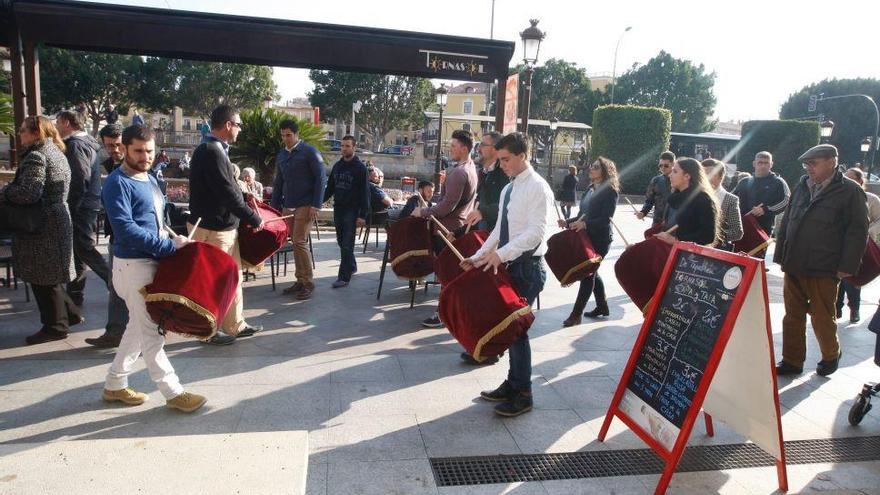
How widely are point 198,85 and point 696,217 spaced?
47.4 metres

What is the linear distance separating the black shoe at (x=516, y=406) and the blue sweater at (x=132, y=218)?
90.5 inches

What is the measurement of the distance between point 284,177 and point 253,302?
1.47m

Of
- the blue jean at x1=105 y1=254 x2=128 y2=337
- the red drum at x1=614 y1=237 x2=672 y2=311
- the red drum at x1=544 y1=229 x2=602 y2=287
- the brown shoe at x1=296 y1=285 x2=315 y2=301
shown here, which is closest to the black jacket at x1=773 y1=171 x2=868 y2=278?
the red drum at x1=614 y1=237 x2=672 y2=311

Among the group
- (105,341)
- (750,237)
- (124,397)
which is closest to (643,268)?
(750,237)

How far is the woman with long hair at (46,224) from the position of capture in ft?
14.0

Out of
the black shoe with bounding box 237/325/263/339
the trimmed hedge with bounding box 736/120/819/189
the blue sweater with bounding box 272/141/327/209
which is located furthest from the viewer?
the trimmed hedge with bounding box 736/120/819/189

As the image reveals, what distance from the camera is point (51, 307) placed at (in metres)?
4.65

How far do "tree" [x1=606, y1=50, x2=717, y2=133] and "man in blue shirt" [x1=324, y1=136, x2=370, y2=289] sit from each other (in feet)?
189

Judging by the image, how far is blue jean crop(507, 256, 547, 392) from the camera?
3.68m

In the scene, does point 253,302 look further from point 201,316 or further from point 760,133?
point 760,133

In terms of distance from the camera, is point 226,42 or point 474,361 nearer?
point 474,361

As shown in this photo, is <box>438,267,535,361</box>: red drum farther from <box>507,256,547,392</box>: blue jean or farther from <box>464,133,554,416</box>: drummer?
<box>507,256,547,392</box>: blue jean

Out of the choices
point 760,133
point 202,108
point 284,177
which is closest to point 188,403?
point 284,177

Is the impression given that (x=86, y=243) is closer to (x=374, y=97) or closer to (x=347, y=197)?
(x=347, y=197)
